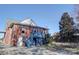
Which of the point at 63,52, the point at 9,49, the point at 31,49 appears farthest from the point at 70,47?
the point at 9,49

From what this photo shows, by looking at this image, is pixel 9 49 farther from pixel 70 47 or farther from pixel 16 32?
pixel 70 47

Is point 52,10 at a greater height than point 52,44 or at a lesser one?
greater

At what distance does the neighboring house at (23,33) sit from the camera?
10.0 ft

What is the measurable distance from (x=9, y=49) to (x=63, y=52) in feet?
1.88

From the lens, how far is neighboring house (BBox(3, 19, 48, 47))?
3.05m

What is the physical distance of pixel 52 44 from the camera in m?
3.06

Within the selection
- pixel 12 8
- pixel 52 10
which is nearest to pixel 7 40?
pixel 12 8

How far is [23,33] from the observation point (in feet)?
10.0
